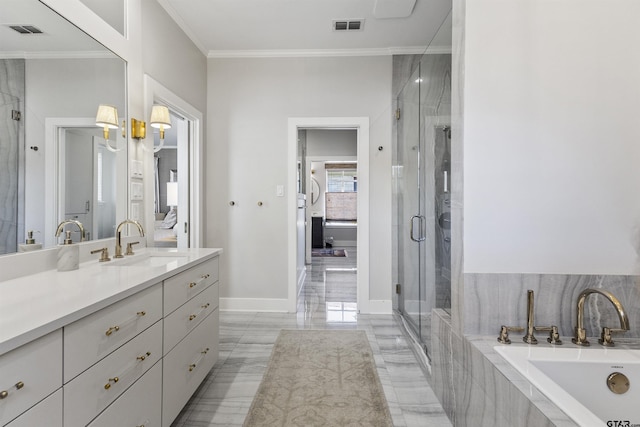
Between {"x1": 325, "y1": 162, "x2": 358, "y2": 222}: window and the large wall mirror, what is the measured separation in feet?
21.6

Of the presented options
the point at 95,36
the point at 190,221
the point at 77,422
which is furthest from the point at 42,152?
the point at 190,221

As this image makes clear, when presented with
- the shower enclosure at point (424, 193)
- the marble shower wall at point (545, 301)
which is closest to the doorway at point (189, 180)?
the shower enclosure at point (424, 193)

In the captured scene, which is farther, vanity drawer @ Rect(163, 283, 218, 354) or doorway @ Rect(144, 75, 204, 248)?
doorway @ Rect(144, 75, 204, 248)

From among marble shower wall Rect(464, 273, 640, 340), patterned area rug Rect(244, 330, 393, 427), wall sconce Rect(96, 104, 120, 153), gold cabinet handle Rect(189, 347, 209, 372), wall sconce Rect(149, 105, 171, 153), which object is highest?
wall sconce Rect(149, 105, 171, 153)

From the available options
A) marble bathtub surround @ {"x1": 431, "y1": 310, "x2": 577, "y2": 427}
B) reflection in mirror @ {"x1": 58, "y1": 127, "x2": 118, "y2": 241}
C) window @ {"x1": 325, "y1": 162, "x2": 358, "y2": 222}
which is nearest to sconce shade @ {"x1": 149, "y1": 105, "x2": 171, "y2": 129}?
reflection in mirror @ {"x1": 58, "y1": 127, "x2": 118, "y2": 241}

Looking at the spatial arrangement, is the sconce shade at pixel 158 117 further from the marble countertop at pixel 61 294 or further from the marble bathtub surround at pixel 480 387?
the marble bathtub surround at pixel 480 387

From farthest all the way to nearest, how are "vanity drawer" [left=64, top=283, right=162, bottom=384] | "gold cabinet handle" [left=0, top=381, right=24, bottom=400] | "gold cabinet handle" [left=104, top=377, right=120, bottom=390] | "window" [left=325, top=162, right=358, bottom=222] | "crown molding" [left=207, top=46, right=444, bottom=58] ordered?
"window" [left=325, top=162, right=358, bottom=222] → "crown molding" [left=207, top=46, right=444, bottom=58] → "gold cabinet handle" [left=104, top=377, right=120, bottom=390] → "vanity drawer" [left=64, top=283, right=162, bottom=384] → "gold cabinet handle" [left=0, top=381, right=24, bottom=400]

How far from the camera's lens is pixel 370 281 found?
3264mm

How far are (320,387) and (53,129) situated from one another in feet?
6.48

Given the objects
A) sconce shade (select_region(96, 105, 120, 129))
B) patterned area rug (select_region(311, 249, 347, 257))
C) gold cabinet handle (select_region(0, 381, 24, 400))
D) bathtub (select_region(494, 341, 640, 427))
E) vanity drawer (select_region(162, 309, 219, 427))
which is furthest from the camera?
patterned area rug (select_region(311, 249, 347, 257))

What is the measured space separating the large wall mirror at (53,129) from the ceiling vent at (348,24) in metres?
1.74

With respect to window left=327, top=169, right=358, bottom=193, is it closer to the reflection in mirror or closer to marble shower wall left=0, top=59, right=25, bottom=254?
the reflection in mirror

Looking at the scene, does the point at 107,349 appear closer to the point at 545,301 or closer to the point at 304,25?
the point at 545,301

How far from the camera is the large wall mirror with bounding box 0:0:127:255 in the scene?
1.26 metres
